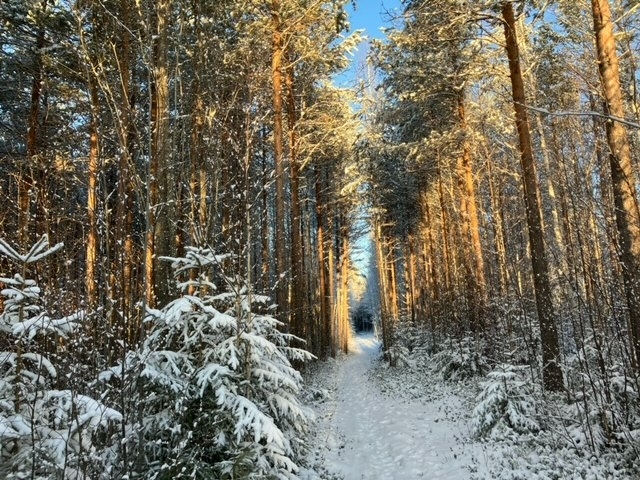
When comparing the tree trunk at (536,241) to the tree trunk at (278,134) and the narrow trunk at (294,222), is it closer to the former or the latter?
the tree trunk at (278,134)

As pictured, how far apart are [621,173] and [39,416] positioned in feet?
25.3

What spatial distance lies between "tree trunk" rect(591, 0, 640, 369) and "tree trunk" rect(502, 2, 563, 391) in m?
1.59

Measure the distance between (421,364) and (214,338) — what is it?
14.4 meters

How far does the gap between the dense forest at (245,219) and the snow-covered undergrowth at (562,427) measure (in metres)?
0.07

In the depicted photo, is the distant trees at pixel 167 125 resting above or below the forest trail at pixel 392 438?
Result: above

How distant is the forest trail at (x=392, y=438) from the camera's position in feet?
23.3

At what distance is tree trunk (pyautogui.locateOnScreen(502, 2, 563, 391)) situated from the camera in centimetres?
846

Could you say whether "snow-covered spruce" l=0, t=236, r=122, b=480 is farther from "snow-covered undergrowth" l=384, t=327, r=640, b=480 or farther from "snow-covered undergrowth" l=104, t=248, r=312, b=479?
"snow-covered undergrowth" l=384, t=327, r=640, b=480

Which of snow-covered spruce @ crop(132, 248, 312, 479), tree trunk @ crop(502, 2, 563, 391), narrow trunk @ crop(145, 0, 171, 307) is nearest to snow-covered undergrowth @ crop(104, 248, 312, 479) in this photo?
snow-covered spruce @ crop(132, 248, 312, 479)

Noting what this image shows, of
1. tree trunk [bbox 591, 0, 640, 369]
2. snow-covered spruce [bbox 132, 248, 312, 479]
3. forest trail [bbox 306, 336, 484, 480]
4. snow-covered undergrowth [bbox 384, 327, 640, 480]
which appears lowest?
forest trail [bbox 306, 336, 484, 480]

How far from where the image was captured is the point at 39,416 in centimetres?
339

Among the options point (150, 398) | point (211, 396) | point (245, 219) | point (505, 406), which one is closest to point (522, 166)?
point (505, 406)

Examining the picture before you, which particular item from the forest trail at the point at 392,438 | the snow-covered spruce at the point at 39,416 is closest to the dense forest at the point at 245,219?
the snow-covered spruce at the point at 39,416

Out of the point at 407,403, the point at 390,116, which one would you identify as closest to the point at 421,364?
the point at 407,403
